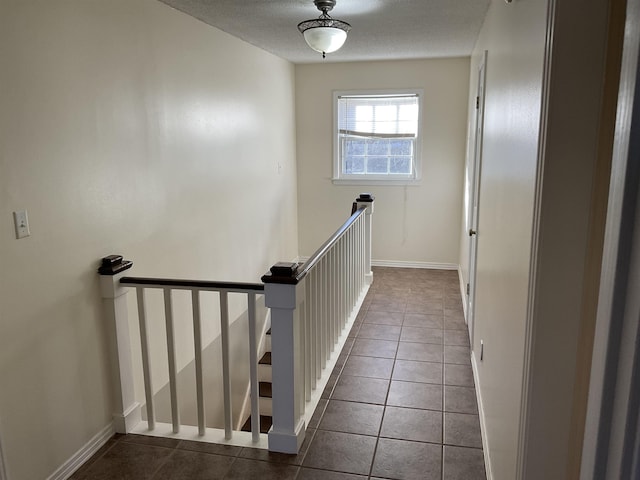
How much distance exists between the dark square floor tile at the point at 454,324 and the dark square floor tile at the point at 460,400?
1.09 m

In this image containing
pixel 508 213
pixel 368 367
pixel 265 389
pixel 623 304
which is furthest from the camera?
pixel 265 389

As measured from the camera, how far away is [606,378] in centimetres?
50

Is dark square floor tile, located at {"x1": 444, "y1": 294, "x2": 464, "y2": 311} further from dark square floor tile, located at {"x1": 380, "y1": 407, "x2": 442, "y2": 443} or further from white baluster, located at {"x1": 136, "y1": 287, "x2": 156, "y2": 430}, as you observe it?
white baluster, located at {"x1": 136, "y1": 287, "x2": 156, "y2": 430}

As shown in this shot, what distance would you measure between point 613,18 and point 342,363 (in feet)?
9.10

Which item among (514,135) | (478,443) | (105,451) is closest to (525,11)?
(514,135)

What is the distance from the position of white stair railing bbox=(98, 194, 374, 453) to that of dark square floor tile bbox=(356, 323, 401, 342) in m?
0.89

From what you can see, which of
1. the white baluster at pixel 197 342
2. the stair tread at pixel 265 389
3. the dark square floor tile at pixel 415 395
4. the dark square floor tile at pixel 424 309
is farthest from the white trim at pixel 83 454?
the dark square floor tile at pixel 424 309

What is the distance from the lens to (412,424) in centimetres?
281

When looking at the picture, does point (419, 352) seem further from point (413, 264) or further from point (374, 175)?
point (374, 175)

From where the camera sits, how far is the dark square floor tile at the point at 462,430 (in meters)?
2.64

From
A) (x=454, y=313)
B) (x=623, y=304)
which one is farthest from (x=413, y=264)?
(x=623, y=304)

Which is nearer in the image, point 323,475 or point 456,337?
point 323,475

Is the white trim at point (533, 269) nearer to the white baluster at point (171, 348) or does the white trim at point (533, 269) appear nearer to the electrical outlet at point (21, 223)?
the white baluster at point (171, 348)

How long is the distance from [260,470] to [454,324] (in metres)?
2.42
